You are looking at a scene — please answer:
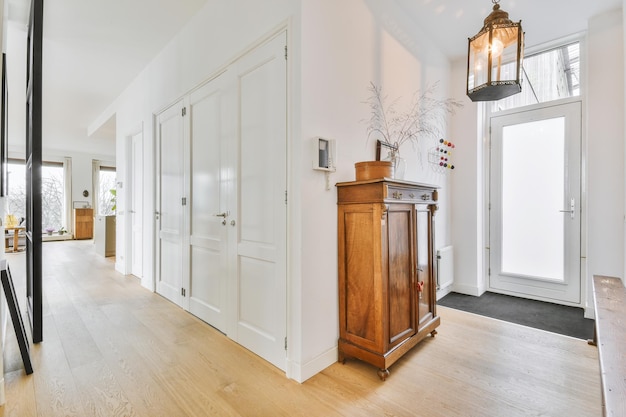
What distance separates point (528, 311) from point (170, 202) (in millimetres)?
3955

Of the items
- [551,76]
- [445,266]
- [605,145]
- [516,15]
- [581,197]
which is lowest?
[445,266]

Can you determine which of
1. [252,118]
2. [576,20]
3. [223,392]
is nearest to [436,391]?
[223,392]

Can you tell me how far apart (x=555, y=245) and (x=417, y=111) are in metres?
2.14

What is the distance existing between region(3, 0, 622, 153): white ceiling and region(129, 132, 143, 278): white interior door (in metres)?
1.01

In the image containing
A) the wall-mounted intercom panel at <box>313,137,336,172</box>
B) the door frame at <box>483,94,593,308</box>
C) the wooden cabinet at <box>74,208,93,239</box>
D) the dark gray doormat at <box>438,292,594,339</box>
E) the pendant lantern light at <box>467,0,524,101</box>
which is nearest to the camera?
the pendant lantern light at <box>467,0,524,101</box>

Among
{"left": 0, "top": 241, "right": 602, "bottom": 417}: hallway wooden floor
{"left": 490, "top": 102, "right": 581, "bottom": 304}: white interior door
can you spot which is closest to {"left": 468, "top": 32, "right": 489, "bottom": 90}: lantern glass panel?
{"left": 0, "top": 241, "right": 602, "bottom": 417}: hallway wooden floor

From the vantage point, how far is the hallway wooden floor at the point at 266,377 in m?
1.56

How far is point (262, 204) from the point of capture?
2.12 metres

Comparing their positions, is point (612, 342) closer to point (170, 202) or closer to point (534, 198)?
point (534, 198)

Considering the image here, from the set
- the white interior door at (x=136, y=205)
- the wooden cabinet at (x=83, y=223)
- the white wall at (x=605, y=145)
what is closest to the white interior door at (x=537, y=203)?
the white wall at (x=605, y=145)

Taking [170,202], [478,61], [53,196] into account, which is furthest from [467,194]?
[53,196]

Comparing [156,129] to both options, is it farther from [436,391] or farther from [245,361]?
[436,391]

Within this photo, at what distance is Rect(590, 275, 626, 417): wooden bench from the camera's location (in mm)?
804

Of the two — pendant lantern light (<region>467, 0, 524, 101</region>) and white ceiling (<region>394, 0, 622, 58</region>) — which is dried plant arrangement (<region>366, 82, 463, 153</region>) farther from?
pendant lantern light (<region>467, 0, 524, 101</region>)
